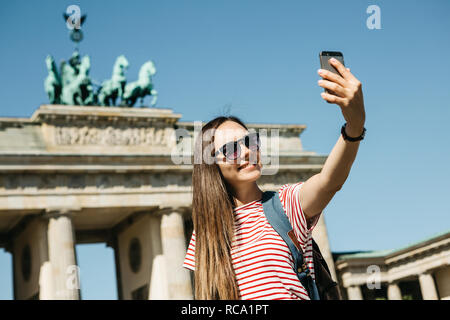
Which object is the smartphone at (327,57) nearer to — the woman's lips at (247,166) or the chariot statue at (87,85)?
the woman's lips at (247,166)

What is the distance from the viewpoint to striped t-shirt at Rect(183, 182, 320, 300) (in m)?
2.95

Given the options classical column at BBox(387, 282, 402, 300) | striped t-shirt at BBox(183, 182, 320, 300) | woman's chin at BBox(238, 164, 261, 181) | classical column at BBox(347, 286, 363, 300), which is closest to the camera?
striped t-shirt at BBox(183, 182, 320, 300)

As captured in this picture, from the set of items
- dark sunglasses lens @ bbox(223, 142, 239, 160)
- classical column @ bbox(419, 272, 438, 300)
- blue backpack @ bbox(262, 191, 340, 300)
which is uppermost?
classical column @ bbox(419, 272, 438, 300)

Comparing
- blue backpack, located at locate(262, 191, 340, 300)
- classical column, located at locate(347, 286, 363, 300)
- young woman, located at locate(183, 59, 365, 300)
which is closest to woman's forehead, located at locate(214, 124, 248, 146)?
young woman, located at locate(183, 59, 365, 300)

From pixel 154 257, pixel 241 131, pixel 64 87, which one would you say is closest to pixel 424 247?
pixel 154 257

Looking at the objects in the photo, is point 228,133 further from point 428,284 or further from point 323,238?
point 428,284

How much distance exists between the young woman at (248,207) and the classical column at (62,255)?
26163 mm

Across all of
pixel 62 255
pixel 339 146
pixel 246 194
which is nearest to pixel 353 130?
pixel 339 146

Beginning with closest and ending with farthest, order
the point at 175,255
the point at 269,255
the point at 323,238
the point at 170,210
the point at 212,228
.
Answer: the point at 269,255 < the point at 212,228 < the point at 175,255 < the point at 170,210 < the point at 323,238

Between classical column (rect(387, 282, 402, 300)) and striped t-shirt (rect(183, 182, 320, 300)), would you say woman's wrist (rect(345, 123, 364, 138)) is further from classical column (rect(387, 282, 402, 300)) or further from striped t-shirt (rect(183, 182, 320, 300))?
classical column (rect(387, 282, 402, 300))

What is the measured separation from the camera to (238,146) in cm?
335

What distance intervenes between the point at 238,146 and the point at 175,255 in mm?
28964
